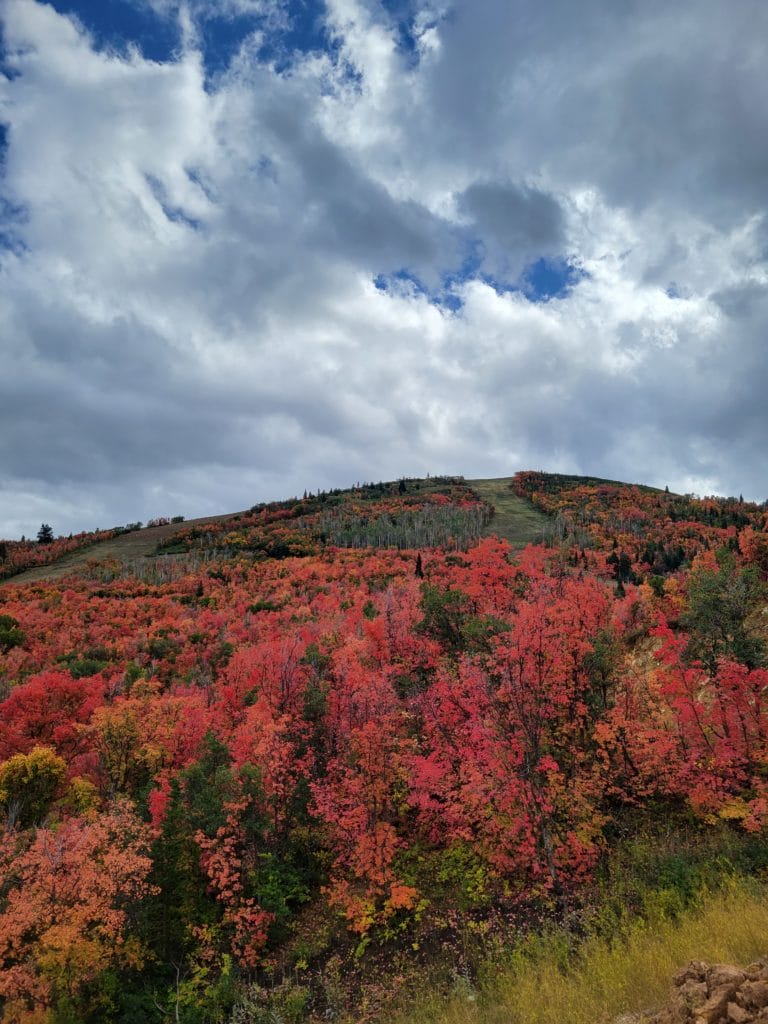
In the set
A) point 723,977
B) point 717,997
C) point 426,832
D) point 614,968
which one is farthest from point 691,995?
point 426,832

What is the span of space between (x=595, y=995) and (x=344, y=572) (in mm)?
118282

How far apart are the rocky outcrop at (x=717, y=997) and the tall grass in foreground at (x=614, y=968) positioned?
220 cm

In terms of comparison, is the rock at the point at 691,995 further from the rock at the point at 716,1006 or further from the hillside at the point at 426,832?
the hillside at the point at 426,832

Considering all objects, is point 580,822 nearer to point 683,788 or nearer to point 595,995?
point 683,788

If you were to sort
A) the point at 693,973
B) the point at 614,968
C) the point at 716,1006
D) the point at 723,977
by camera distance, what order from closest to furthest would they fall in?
the point at 716,1006 → the point at 723,977 → the point at 693,973 → the point at 614,968

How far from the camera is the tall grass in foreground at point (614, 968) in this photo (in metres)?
12.3

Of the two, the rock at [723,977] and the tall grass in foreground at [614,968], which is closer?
the rock at [723,977]

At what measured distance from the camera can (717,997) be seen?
8.48m

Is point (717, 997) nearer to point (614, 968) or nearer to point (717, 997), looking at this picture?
point (717, 997)

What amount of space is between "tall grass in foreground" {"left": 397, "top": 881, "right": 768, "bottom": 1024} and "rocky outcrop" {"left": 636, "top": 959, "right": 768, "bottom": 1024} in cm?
220

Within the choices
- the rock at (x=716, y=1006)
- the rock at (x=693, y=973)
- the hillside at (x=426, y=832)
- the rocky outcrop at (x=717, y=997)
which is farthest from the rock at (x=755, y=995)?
the hillside at (x=426, y=832)

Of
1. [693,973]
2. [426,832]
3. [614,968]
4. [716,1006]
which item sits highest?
[716,1006]

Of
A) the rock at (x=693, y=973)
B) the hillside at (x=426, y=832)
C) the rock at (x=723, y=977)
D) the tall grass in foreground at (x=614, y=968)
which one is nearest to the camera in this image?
the rock at (x=723, y=977)

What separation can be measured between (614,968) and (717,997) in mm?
7828
